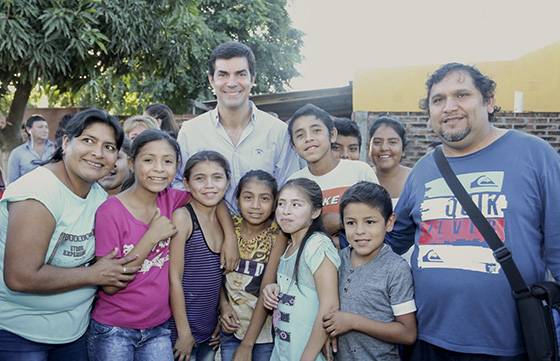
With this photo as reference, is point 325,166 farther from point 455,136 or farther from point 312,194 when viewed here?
point 455,136

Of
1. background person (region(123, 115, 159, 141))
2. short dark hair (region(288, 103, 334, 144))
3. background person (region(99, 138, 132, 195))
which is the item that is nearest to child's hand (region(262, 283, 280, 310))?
short dark hair (region(288, 103, 334, 144))

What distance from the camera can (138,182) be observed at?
2.86 meters

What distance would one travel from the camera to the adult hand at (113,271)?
2521 mm

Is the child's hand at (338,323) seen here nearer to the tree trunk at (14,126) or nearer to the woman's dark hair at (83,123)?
the woman's dark hair at (83,123)

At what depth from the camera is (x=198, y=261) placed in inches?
117

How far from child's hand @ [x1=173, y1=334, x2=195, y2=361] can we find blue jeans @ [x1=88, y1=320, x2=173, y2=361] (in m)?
0.10

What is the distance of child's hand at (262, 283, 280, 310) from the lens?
284 centimetres

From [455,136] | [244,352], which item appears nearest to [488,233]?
[455,136]

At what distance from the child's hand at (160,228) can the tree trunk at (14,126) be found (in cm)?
685

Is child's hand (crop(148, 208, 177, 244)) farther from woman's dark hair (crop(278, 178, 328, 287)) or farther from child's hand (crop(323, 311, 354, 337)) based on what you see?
child's hand (crop(323, 311, 354, 337))

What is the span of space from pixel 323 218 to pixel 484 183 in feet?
3.38

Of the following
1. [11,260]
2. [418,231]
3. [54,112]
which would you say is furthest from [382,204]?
[54,112]

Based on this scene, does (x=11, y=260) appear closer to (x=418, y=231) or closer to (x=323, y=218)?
(x=323, y=218)

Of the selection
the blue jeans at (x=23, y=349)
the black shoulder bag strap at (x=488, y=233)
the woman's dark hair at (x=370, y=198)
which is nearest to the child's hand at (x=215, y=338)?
the blue jeans at (x=23, y=349)
